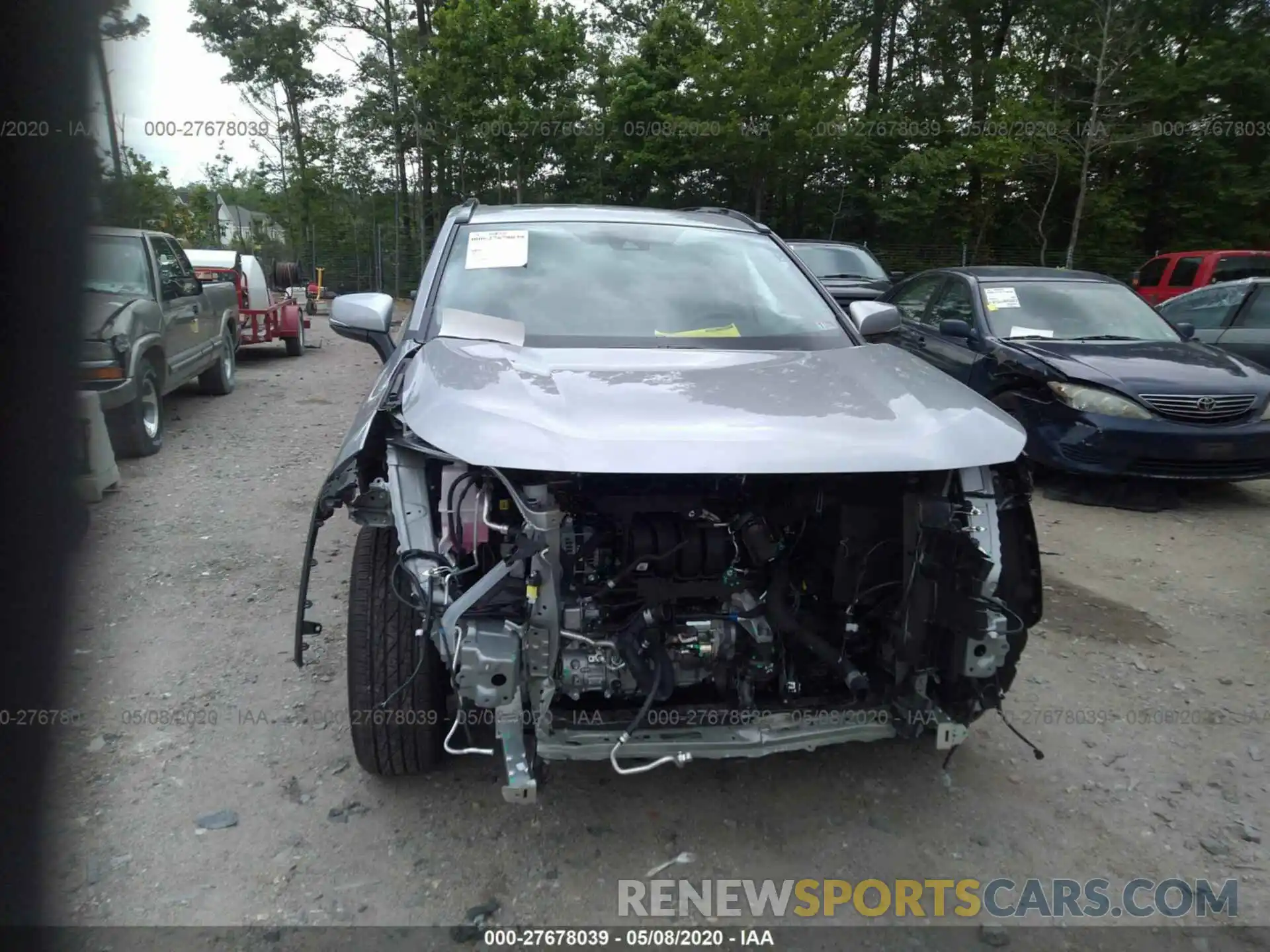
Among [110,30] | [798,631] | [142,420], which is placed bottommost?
[142,420]

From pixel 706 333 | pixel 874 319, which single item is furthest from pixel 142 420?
pixel 874 319

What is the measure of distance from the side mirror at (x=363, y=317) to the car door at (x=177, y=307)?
4.76m

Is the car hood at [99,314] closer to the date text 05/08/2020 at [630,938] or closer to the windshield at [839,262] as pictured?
the date text 05/08/2020 at [630,938]

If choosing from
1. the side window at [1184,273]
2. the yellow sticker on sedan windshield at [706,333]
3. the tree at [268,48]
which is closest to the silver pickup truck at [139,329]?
the yellow sticker on sedan windshield at [706,333]

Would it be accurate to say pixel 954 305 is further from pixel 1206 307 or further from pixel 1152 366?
pixel 1206 307

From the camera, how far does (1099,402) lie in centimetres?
588

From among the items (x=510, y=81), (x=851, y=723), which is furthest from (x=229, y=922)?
(x=510, y=81)

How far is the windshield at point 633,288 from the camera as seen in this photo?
3.40 meters

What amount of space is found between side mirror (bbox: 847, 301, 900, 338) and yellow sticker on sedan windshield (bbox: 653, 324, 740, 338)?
70 cm

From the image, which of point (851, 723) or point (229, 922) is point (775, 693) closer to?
point (851, 723)

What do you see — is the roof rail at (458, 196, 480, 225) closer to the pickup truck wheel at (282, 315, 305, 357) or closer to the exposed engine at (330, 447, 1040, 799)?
the exposed engine at (330, 447, 1040, 799)

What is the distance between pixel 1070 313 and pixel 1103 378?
114 centimetres

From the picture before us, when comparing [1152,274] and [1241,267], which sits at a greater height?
[1241,267]

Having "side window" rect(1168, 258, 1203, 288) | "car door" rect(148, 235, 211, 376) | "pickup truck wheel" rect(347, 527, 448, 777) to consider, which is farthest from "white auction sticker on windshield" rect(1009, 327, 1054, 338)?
"side window" rect(1168, 258, 1203, 288)
